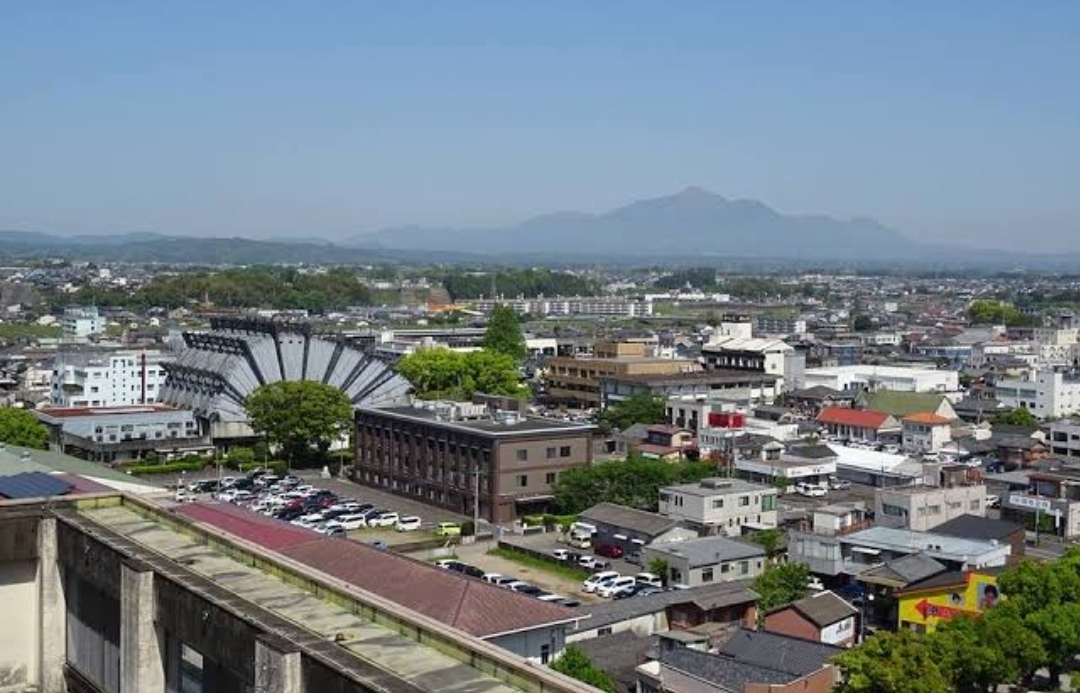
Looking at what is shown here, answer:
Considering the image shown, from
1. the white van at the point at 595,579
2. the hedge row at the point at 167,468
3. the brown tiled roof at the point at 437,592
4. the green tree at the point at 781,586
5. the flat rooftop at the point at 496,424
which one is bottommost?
the hedge row at the point at 167,468

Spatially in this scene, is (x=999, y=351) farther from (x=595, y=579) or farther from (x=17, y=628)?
(x=17, y=628)

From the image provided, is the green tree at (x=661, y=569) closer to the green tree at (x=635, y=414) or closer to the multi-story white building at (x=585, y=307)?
the green tree at (x=635, y=414)

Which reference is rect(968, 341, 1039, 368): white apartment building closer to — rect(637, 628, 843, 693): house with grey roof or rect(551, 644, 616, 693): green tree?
rect(637, 628, 843, 693): house with grey roof

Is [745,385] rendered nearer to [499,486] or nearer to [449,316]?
[499,486]

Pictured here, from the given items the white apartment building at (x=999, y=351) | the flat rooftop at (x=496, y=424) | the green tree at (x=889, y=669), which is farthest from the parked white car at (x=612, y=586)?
the white apartment building at (x=999, y=351)

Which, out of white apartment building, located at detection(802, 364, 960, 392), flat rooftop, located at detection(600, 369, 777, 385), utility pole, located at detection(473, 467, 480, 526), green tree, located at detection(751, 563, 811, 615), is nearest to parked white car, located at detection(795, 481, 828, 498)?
utility pole, located at detection(473, 467, 480, 526)
